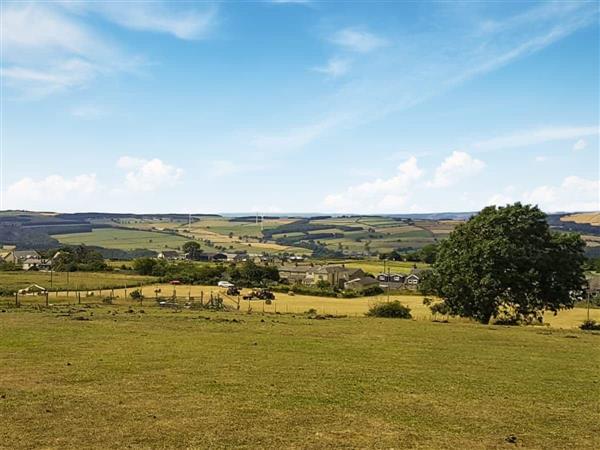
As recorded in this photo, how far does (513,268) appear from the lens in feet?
157

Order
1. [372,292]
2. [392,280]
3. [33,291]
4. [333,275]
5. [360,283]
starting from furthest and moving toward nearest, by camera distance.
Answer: [333,275] < [392,280] < [360,283] < [372,292] < [33,291]

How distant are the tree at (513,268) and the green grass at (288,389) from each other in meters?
11.8

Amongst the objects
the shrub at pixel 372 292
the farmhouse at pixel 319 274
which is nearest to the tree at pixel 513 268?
the shrub at pixel 372 292

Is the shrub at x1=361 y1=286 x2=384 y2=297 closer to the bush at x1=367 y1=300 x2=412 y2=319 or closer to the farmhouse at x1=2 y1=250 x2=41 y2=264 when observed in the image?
the bush at x1=367 y1=300 x2=412 y2=319

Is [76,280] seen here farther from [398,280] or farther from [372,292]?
[398,280]

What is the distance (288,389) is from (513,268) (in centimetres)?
3330

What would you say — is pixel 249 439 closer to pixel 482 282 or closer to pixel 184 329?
pixel 184 329

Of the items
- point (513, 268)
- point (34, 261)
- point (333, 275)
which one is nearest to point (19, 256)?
point (34, 261)

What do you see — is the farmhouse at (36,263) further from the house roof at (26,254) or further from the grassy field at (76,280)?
the grassy field at (76,280)

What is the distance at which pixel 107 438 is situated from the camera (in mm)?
14898

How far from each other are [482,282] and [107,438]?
126 feet

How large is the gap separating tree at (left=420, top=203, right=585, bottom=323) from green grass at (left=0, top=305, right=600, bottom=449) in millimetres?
11822

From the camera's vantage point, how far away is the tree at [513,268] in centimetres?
4772

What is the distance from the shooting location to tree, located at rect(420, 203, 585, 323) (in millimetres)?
47719
